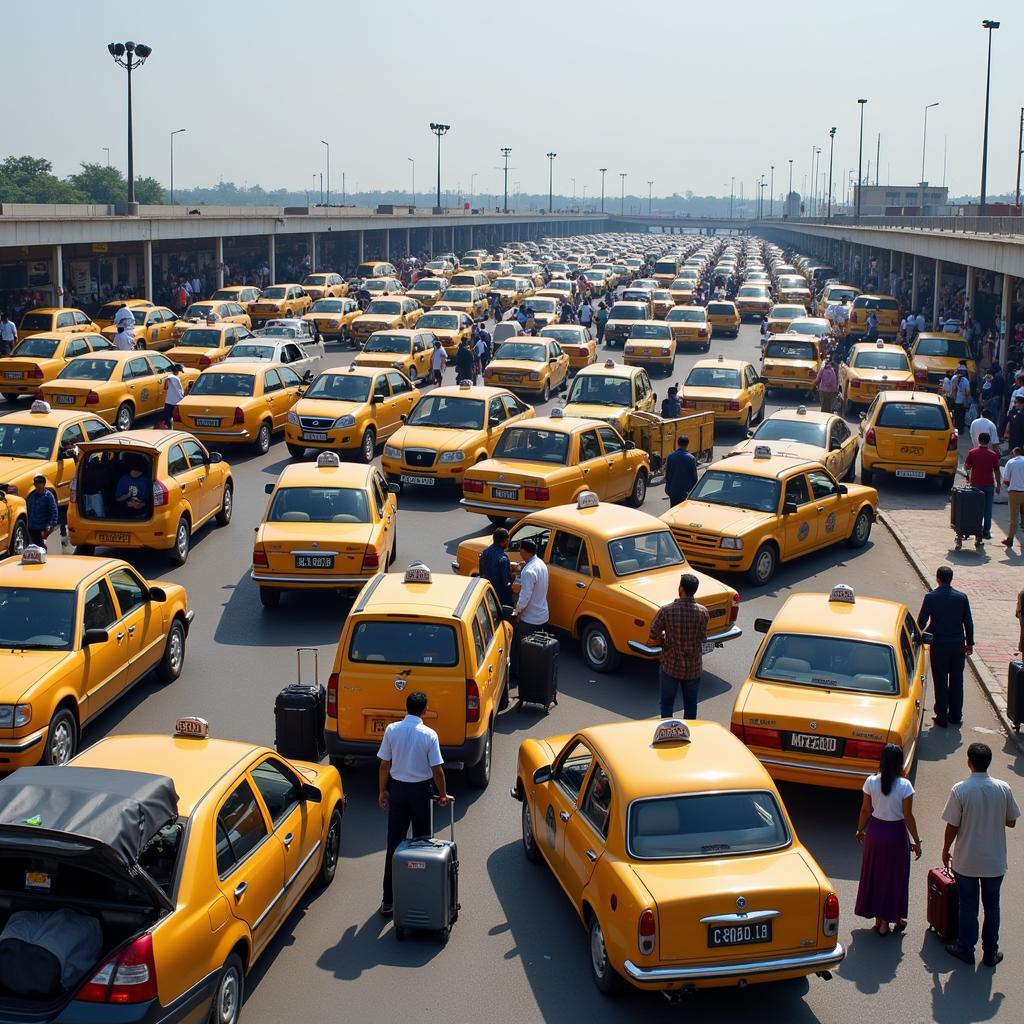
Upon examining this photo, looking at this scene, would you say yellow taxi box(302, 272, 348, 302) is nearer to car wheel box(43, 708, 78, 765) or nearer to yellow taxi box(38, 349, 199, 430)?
yellow taxi box(38, 349, 199, 430)

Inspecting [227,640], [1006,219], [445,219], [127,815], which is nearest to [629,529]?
[227,640]

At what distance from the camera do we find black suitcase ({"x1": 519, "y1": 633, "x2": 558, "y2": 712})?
13.0m

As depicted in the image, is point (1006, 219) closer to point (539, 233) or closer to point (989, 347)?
point (989, 347)

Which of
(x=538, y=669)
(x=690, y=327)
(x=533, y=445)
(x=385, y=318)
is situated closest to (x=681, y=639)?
(x=538, y=669)

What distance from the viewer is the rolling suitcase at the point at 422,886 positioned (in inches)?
341

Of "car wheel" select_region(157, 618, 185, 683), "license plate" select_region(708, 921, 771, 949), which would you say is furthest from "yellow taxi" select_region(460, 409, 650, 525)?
"license plate" select_region(708, 921, 771, 949)

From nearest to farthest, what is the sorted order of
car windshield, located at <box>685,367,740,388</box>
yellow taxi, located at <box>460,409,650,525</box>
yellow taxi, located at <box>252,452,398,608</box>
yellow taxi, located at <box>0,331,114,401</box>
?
yellow taxi, located at <box>252,452,398,608</box>
yellow taxi, located at <box>460,409,650,525</box>
yellow taxi, located at <box>0,331,114,401</box>
car windshield, located at <box>685,367,740,388</box>

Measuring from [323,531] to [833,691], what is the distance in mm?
6990

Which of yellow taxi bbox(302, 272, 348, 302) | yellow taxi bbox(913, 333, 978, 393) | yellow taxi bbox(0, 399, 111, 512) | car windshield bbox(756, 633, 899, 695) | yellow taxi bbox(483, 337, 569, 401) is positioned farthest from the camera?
yellow taxi bbox(302, 272, 348, 302)

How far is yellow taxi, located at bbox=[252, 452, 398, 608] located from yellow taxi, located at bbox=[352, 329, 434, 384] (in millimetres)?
16794

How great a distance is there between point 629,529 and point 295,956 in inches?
296

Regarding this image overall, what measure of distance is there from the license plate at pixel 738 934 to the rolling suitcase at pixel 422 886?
184 centimetres

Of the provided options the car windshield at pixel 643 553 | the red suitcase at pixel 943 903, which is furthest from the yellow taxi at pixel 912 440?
the red suitcase at pixel 943 903

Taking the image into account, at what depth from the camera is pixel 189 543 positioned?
19.5 meters
